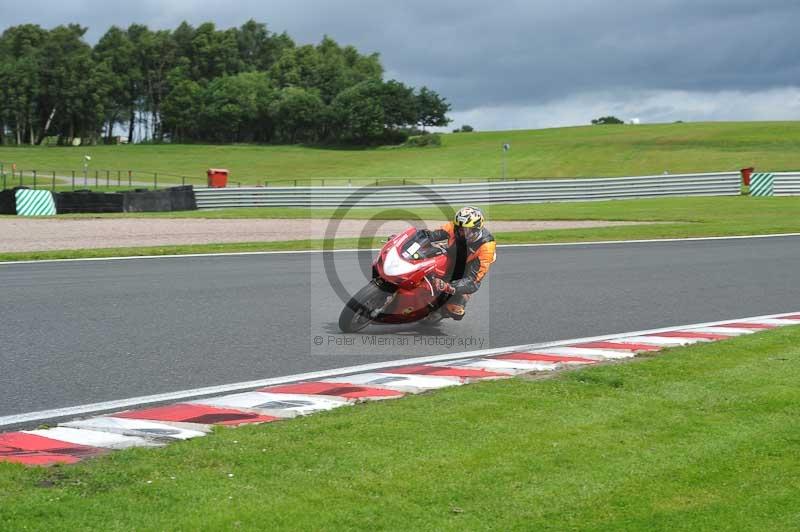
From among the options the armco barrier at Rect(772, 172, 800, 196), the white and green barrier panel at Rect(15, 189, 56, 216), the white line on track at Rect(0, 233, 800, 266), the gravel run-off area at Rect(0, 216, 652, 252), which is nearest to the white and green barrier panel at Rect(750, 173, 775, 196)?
the armco barrier at Rect(772, 172, 800, 196)

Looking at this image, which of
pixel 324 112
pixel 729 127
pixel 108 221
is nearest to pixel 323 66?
pixel 324 112

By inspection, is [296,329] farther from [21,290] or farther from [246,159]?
[246,159]

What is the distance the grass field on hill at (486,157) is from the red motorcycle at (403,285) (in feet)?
181

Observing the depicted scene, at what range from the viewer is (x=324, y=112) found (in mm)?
111375

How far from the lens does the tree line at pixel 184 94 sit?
349ft

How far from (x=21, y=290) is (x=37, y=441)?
8.00 metres

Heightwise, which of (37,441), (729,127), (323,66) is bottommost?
(37,441)

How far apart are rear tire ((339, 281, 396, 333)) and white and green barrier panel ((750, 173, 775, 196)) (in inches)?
1435

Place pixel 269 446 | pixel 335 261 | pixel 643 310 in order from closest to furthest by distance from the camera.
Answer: pixel 269 446
pixel 643 310
pixel 335 261

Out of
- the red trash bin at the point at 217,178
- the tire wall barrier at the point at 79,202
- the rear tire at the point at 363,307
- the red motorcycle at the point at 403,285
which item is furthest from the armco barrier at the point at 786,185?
the rear tire at the point at 363,307

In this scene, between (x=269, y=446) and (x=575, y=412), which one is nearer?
(x=269, y=446)

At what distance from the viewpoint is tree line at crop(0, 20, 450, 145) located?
106375 millimetres

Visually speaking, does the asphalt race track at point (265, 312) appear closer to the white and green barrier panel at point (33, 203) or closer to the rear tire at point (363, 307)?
the rear tire at point (363, 307)

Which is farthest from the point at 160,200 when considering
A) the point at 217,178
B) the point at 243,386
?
the point at 243,386
